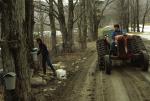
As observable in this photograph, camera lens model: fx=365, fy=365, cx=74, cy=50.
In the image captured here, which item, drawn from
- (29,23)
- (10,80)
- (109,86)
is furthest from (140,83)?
(10,80)

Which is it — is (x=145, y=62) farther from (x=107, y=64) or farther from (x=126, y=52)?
(x=107, y=64)

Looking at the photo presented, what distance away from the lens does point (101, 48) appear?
698 inches

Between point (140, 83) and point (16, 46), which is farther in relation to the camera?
point (140, 83)

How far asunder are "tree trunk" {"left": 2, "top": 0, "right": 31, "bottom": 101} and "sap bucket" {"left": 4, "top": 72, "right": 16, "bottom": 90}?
51 cm

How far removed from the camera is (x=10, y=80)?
9.51 metres

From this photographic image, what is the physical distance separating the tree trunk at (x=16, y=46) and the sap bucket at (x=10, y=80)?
1.67ft

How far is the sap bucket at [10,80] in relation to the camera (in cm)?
945

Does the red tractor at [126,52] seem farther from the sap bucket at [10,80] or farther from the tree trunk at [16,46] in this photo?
the sap bucket at [10,80]

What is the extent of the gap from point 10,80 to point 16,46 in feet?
3.36

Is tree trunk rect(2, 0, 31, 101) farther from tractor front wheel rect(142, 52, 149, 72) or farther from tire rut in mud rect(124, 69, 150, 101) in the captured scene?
tractor front wheel rect(142, 52, 149, 72)

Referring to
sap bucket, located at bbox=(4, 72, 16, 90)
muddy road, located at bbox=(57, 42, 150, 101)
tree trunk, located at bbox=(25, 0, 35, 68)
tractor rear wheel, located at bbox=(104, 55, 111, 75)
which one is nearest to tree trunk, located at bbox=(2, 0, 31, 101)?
sap bucket, located at bbox=(4, 72, 16, 90)

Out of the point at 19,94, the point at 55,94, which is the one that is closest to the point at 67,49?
the point at 55,94

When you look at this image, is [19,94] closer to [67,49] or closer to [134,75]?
[134,75]

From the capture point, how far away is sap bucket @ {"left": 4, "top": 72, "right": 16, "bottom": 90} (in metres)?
9.45
